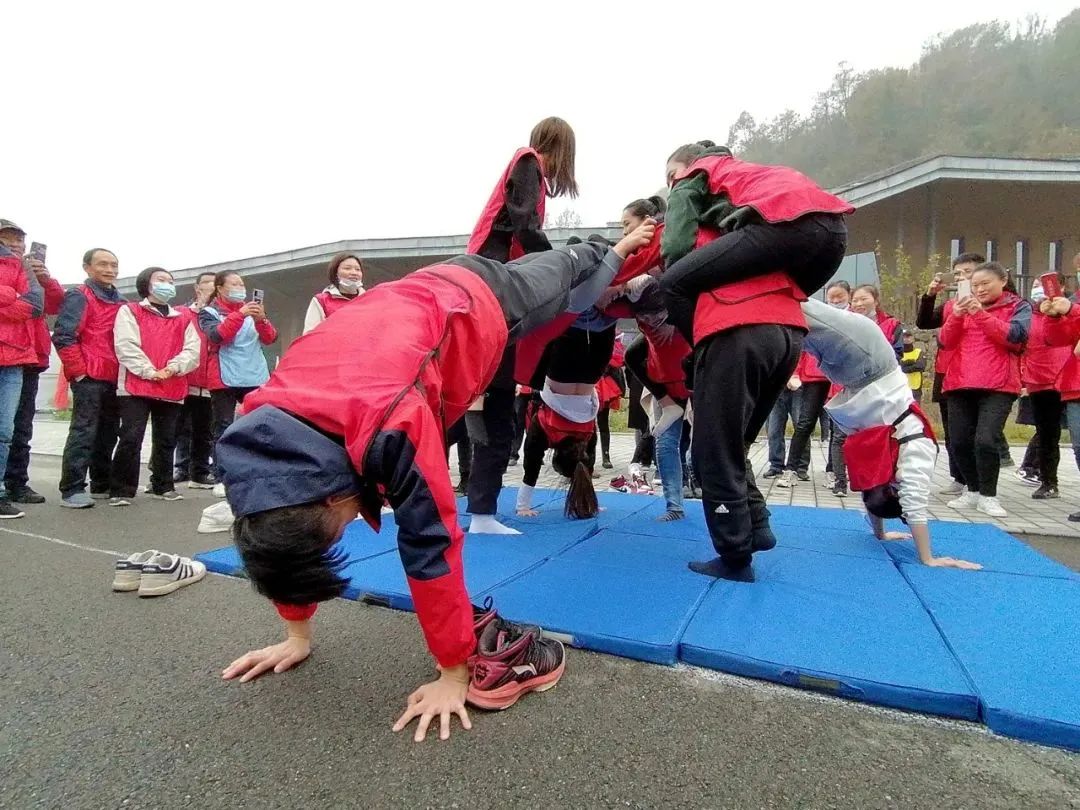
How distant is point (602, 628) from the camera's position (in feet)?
6.14

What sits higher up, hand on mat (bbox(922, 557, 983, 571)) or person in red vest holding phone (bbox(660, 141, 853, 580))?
person in red vest holding phone (bbox(660, 141, 853, 580))

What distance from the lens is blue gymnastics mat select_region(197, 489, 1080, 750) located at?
151cm

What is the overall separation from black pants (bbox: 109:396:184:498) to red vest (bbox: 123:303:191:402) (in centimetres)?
9

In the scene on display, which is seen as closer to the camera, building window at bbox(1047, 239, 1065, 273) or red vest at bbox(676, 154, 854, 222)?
red vest at bbox(676, 154, 854, 222)

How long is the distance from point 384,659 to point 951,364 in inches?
166

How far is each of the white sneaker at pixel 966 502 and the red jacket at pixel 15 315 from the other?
631cm

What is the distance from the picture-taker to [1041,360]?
13.7ft

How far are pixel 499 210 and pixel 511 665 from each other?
6.98 feet

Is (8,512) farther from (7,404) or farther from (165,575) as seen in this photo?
(165,575)

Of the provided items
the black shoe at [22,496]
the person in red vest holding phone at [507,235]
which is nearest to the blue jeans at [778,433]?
the person in red vest holding phone at [507,235]

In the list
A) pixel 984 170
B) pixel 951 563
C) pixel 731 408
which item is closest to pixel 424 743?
pixel 731 408

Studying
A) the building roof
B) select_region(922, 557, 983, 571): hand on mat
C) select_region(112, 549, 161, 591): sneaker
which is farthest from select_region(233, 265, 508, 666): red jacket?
the building roof

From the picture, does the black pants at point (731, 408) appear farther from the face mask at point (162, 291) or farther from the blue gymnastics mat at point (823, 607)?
the face mask at point (162, 291)

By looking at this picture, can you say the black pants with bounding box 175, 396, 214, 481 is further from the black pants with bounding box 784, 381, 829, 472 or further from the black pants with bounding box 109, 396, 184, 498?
the black pants with bounding box 784, 381, 829, 472
